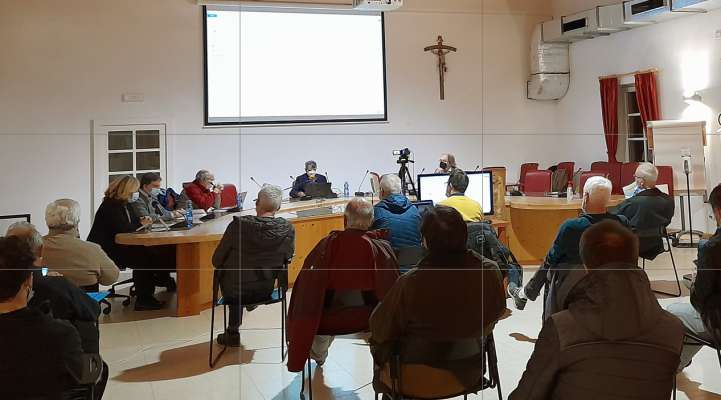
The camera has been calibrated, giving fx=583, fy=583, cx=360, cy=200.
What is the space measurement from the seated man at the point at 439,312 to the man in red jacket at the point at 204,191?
4.10ft

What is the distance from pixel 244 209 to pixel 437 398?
4.61 ft

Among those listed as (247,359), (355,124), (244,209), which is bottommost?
(247,359)

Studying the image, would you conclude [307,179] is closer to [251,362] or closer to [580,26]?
[251,362]

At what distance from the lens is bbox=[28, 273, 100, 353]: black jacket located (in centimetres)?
197

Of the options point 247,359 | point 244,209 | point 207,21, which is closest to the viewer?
point 247,359

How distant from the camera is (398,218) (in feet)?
9.09

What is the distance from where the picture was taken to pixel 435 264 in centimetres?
208

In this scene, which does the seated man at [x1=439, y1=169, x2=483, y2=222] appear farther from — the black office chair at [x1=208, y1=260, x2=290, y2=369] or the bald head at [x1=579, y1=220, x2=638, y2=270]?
the bald head at [x1=579, y1=220, x2=638, y2=270]

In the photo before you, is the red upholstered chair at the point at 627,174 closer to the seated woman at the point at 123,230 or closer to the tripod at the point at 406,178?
the tripod at the point at 406,178

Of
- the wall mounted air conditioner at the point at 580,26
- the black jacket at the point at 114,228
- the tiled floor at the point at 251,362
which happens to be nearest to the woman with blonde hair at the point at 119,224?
the black jacket at the point at 114,228

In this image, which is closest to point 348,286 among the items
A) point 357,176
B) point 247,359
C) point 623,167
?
point 247,359

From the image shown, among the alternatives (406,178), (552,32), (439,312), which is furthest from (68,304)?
(552,32)

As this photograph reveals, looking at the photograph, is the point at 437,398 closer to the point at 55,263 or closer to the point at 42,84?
the point at 55,263

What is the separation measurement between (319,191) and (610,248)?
1667 mm
